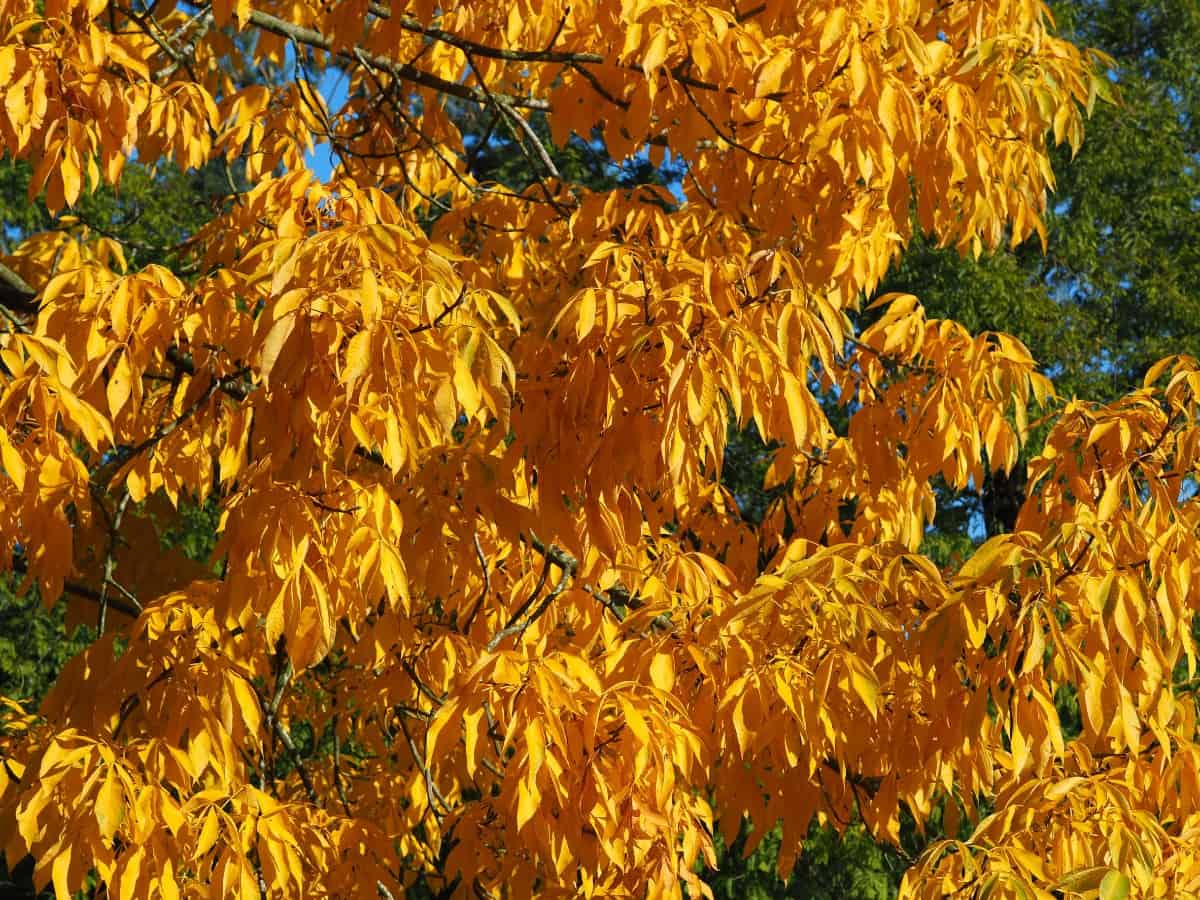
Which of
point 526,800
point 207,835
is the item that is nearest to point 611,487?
point 526,800

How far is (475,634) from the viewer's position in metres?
3.36

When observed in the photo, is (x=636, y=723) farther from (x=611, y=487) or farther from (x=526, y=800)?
(x=611, y=487)

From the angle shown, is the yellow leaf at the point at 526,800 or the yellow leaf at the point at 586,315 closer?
the yellow leaf at the point at 526,800

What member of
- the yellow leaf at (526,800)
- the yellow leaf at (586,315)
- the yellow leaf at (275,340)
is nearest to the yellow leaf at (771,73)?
the yellow leaf at (586,315)

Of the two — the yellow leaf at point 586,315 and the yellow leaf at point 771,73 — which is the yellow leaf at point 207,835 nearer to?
the yellow leaf at point 586,315

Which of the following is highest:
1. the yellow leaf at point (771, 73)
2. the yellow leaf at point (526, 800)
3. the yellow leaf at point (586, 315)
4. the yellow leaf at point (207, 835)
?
the yellow leaf at point (771, 73)

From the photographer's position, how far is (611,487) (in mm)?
2332

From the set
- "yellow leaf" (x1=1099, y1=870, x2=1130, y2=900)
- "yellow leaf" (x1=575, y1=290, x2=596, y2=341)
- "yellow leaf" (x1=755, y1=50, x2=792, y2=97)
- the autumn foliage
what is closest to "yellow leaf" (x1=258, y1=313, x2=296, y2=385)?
the autumn foliage

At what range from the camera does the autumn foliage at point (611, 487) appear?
2176 mm

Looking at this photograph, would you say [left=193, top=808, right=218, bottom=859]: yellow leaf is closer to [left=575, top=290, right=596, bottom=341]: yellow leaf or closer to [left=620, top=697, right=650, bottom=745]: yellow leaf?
[left=620, top=697, right=650, bottom=745]: yellow leaf

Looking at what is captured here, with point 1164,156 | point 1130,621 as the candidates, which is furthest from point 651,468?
point 1164,156

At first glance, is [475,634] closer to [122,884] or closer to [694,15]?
[122,884]

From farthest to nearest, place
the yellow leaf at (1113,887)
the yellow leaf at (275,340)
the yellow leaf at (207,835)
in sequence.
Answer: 1. the yellow leaf at (207,835)
2. the yellow leaf at (275,340)
3. the yellow leaf at (1113,887)

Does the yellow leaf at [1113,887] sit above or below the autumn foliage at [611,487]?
below
